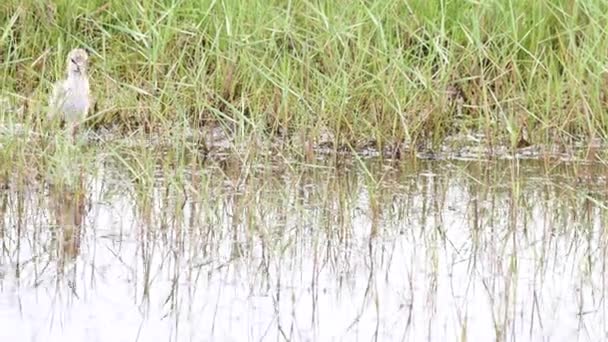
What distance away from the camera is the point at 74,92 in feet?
19.6

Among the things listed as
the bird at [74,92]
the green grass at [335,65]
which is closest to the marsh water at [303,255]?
the green grass at [335,65]

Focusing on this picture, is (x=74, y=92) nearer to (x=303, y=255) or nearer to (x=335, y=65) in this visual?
(x=335, y=65)

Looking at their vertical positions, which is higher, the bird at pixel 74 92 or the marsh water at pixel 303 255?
the bird at pixel 74 92

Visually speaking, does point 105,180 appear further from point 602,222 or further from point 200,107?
point 602,222

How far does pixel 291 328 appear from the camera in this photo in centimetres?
391

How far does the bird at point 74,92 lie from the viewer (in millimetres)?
5941

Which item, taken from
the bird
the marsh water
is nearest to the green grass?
the bird

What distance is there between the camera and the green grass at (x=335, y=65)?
231 inches

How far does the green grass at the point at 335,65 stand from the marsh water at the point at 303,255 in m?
0.36

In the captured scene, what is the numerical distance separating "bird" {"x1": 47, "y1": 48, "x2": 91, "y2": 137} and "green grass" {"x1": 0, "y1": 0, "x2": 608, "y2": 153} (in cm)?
10

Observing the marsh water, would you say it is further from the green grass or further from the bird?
the bird

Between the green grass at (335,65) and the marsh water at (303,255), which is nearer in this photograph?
the marsh water at (303,255)

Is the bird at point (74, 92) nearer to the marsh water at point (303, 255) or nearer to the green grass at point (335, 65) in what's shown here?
the green grass at point (335, 65)

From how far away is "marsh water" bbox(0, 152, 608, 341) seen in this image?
395cm
